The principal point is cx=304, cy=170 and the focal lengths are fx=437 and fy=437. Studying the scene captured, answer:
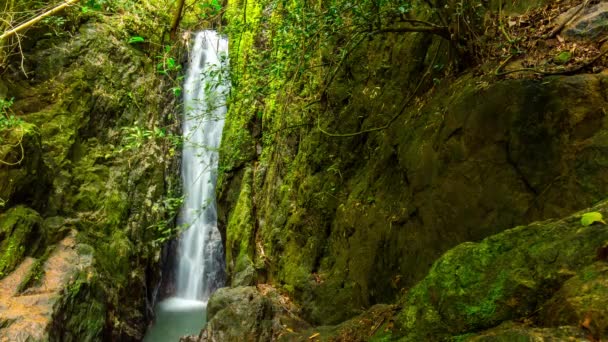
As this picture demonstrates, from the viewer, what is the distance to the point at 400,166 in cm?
500

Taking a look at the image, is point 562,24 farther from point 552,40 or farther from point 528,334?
point 528,334

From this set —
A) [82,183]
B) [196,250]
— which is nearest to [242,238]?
[82,183]

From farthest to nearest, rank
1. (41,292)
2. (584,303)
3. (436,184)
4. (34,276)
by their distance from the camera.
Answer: (34,276)
(41,292)
(436,184)
(584,303)

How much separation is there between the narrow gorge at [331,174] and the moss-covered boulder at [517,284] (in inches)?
0.4

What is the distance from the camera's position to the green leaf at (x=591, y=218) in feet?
6.47

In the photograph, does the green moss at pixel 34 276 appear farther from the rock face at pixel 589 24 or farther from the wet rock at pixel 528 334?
the rock face at pixel 589 24

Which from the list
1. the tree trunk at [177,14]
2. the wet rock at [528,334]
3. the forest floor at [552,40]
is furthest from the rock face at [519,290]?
the tree trunk at [177,14]

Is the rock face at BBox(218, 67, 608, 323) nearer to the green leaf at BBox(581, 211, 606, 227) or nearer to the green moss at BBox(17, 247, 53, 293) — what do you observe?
the green leaf at BBox(581, 211, 606, 227)

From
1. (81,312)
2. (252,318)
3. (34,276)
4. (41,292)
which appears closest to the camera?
(252,318)

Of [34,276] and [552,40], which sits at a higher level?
[552,40]

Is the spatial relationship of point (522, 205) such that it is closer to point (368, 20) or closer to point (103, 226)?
point (368, 20)

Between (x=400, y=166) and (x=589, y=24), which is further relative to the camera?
(x=400, y=166)

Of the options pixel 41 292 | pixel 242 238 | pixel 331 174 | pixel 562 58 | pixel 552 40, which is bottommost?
pixel 41 292

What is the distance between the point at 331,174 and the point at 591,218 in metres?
5.01
